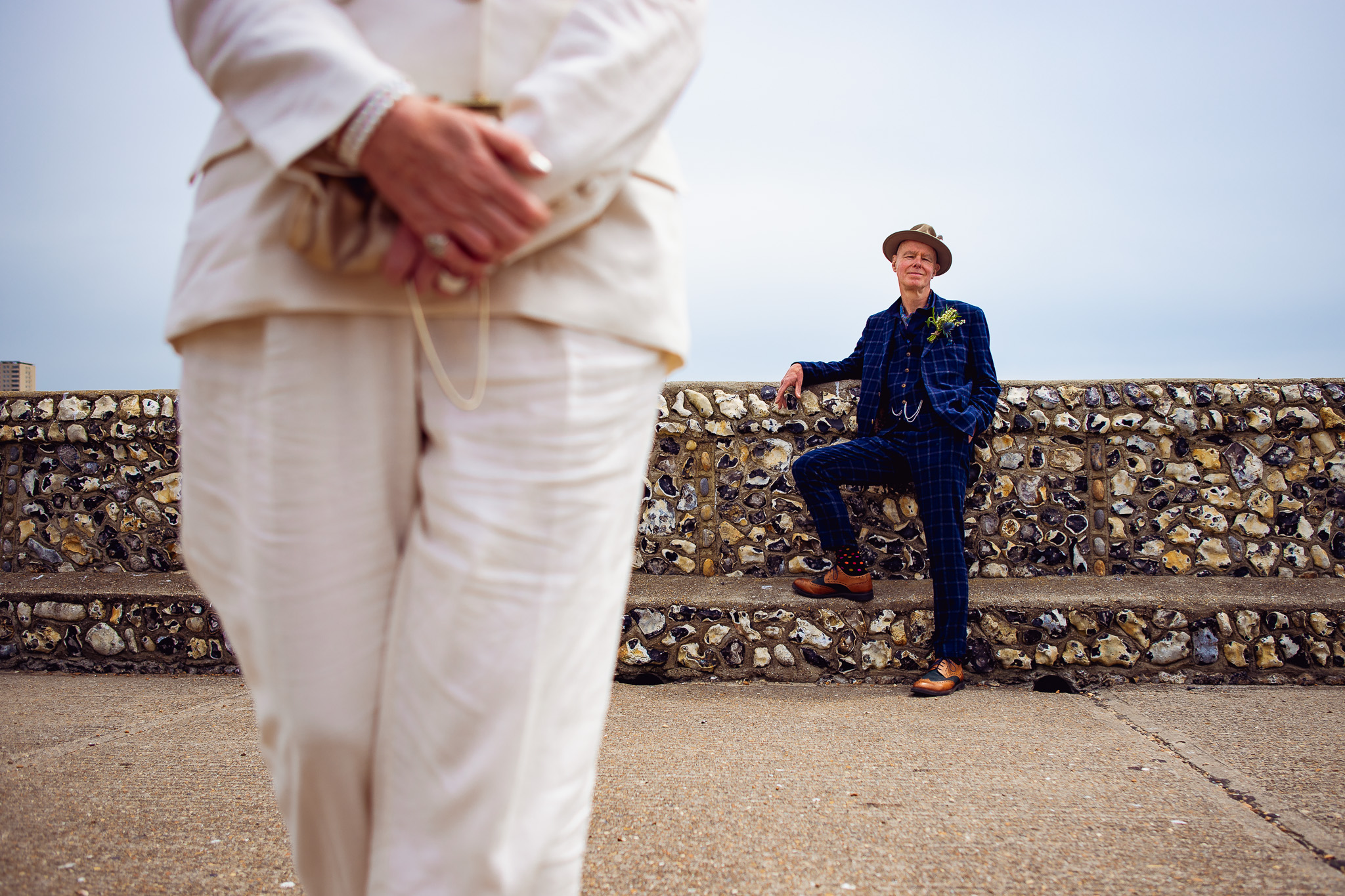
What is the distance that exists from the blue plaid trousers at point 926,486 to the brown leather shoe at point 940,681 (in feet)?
0.16

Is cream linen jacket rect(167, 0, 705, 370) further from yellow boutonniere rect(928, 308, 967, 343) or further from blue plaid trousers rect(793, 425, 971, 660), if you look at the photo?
yellow boutonniere rect(928, 308, 967, 343)

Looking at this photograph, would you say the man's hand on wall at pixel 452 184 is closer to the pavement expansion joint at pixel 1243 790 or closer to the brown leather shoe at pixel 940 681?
the pavement expansion joint at pixel 1243 790

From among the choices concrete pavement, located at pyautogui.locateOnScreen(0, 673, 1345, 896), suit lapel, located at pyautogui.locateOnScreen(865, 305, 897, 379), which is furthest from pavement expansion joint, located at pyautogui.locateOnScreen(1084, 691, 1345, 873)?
suit lapel, located at pyautogui.locateOnScreen(865, 305, 897, 379)

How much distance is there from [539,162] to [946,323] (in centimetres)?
354

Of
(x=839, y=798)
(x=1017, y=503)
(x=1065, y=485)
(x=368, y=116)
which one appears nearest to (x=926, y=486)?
(x=1017, y=503)

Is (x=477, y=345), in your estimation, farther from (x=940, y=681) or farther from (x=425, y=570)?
(x=940, y=681)

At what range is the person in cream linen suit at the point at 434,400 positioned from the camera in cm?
82

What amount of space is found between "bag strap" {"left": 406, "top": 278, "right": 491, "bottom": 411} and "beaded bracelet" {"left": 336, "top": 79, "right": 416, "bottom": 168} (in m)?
0.14

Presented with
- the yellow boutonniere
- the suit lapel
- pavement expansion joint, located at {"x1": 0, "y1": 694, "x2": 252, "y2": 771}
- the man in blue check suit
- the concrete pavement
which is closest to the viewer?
the concrete pavement

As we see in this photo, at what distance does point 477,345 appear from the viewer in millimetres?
867

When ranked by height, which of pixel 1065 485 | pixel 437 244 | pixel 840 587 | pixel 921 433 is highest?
pixel 437 244

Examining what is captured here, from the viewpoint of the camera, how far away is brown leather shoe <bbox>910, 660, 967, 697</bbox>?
3596 mm

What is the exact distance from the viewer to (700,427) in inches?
169

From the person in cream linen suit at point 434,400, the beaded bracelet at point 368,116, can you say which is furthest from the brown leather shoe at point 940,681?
the beaded bracelet at point 368,116
